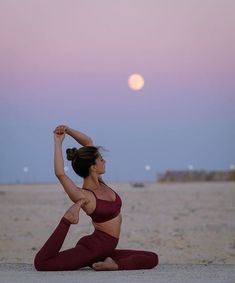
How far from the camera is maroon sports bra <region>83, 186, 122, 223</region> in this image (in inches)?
290

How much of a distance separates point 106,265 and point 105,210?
518mm

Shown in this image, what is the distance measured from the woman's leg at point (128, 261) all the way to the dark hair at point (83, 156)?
912 millimetres

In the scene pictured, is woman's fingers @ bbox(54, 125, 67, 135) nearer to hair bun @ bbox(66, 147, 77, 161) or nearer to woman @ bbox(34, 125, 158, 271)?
woman @ bbox(34, 125, 158, 271)

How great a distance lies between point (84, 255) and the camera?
7406 mm

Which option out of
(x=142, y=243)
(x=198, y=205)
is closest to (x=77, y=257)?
→ (x=142, y=243)

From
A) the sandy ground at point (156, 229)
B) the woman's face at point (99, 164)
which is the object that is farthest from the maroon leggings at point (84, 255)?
the sandy ground at point (156, 229)

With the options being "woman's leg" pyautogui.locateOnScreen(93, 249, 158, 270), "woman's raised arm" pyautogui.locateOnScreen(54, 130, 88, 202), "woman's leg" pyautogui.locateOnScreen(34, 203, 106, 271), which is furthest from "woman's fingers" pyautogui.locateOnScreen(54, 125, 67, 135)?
"woman's leg" pyautogui.locateOnScreen(93, 249, 158, 270)

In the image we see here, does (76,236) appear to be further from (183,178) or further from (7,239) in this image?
(183,178)

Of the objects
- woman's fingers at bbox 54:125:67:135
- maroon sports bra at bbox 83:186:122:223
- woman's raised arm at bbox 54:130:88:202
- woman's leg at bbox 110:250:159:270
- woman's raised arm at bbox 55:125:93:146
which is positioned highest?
woman's fingers at bbox 54:125:67:135

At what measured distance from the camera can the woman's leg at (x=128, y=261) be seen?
737 cm

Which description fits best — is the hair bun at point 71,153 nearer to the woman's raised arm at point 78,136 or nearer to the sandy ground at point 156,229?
the woman's raised arm at point 78,136

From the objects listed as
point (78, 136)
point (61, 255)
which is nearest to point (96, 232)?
point (61, 255)

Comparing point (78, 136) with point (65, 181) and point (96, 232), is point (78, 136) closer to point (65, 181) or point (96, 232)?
point (65, 181)

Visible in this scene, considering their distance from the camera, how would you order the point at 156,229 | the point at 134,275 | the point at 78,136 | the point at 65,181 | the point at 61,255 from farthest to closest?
the point at 156,229 < the point at 78,136 < the point at 61,255 < the point at 65,181 < the point at 134,275
